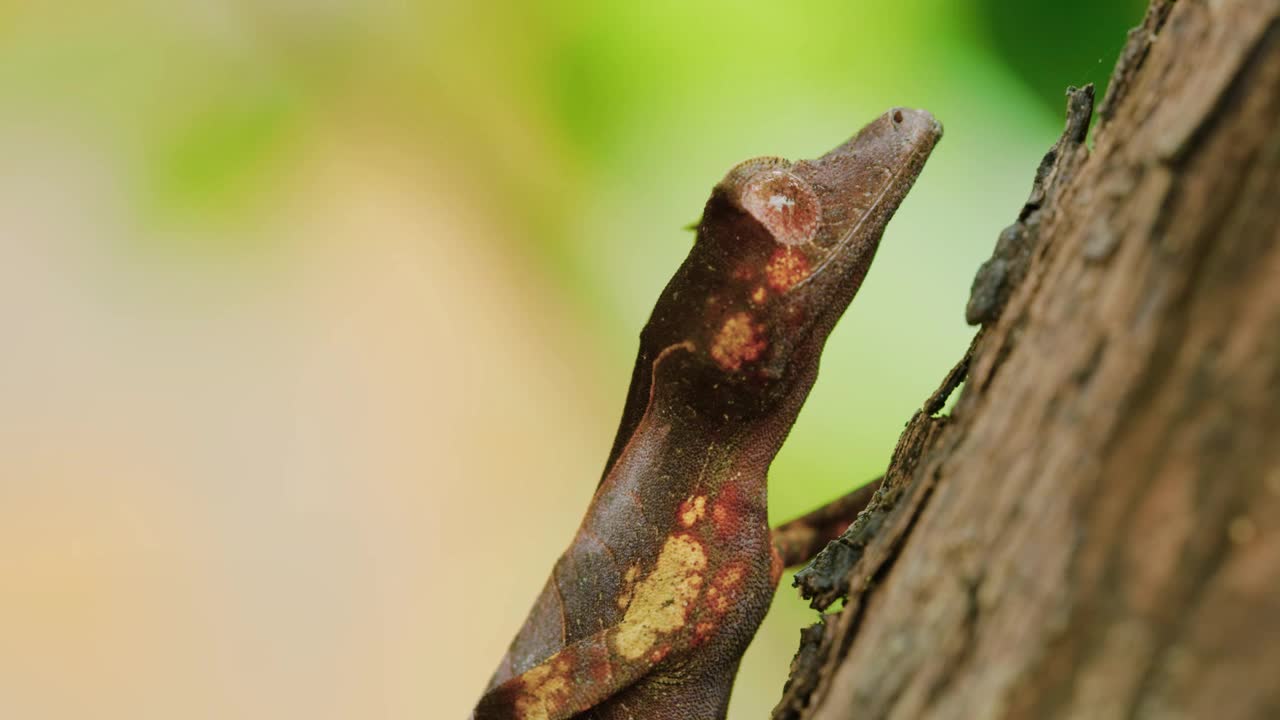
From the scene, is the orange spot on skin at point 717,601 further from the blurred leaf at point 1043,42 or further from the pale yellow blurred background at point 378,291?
the blurred leaf at point 1043,42

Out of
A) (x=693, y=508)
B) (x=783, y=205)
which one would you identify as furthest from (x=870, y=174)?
(x=693, y=508)

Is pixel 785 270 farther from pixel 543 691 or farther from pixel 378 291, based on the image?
pixel 378 291

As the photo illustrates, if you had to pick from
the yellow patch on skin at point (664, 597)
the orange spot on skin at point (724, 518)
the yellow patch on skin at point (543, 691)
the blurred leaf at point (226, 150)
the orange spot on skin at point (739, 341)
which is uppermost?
the blurred leaf at point (226, 150)

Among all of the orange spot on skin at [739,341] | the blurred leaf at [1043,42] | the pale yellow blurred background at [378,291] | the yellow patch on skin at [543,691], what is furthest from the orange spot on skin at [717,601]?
the blurred leaf at [1043,42]

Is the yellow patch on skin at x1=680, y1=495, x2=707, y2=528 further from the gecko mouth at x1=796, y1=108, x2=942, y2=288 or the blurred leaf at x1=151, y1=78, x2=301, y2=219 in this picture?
the blurred leaf at x1=151, y1=78, x2=301, y2=219

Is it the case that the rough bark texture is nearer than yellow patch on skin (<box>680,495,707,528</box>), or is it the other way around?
the rough bark texture

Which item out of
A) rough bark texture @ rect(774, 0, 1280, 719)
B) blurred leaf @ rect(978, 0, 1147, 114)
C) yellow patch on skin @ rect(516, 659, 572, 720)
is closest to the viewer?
rough bark texture @ rect(774, 0, 1280, 719)

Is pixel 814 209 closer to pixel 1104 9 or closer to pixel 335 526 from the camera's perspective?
pixel 1104 9

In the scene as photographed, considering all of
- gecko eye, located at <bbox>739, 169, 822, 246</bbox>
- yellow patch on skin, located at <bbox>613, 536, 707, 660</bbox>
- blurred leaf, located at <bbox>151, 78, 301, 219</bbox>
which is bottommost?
yellow patch on skin, located at <bbox>613, 536, 707, 660</bbox>

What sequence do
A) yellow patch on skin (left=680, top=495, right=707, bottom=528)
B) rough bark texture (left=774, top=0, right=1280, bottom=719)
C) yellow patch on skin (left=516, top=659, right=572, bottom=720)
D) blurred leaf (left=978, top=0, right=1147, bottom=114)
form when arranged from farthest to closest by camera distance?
blurred leaf (left=978, top=0, right=1147, bottom=114), yellow patch on skin (left=680, top=495, right=707, bottom=528), yellow patch on skin (left=516, top=659, right=572, bottom=720), rough bark texture (left=774, top=0, right=1280, bottom=719)

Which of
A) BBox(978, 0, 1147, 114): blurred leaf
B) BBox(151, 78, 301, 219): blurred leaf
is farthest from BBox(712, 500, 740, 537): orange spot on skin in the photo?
BBox(151, 78, 301, 219): blurred leaf
